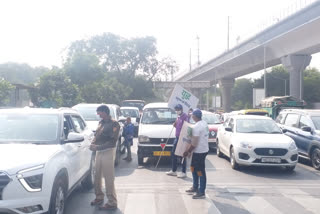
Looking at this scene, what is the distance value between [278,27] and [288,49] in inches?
87.7

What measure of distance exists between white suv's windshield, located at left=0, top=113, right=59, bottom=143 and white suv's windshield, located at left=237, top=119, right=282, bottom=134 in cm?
684

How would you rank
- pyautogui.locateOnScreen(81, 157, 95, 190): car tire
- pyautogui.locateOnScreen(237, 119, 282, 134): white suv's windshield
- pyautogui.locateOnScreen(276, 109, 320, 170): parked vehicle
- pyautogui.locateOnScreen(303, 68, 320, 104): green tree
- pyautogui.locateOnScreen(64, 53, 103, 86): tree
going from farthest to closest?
pyautogui.locateOnScreen(303, 68, 320, 104): green tree
pyautogui.locateOnScreen(64, 53, 103, 86): tree
pyautogui.locateOnScreen(237, 119, 282, 134): white suv's windshield
pyautogui.locateOnScreen(276, 109, 320, 170): parked vehicle
pyautogui.locateOnScreen(81, 157, 95, 190): car tire

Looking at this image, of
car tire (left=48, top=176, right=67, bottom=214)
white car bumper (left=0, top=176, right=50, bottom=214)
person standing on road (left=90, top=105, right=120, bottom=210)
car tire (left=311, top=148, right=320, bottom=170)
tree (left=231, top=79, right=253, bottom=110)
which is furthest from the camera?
tree (left=231, top=79, right=253, bottom=110)

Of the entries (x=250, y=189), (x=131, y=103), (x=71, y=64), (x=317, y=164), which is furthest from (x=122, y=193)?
(x=71, y=64)

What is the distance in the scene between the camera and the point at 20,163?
14.4 feet

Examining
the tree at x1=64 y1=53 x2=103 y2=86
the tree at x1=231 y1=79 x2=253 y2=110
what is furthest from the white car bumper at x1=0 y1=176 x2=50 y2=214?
the tree at x1=231 y1=79 x2=253 y2=110

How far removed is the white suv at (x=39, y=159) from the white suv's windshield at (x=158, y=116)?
442 cm

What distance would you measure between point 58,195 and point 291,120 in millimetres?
10062

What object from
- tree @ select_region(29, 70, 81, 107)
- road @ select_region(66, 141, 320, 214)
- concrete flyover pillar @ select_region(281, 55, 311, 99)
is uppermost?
concrete flyover pillar @ select_region(281, 55, 311, 99)

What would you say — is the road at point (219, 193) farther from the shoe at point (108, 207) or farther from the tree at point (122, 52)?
the tree at point (122, 52)

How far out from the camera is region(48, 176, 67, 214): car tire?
470cm

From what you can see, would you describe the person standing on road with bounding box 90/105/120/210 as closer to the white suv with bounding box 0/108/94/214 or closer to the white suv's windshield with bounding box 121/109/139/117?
the white suv with bounding box 0/108/94/214

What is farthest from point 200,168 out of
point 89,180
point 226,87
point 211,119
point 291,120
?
point 226,87

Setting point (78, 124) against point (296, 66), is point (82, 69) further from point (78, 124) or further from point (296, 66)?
point (78, 124)
